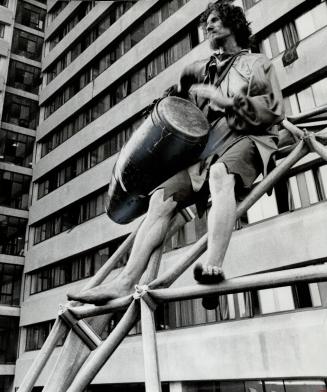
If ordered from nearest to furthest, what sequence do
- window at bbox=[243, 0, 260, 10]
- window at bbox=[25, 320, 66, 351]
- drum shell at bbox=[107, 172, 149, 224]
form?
drum shell at bbox=[107, 172, 149, 224], window at bbox=[243, 0, 260, 10], window at bbox=[25, 320, 66, 351]

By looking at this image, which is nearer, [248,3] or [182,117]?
[182,117]

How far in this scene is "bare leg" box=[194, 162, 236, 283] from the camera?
2783 millimetres

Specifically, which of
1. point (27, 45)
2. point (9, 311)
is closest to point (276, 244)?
point (9, 311)

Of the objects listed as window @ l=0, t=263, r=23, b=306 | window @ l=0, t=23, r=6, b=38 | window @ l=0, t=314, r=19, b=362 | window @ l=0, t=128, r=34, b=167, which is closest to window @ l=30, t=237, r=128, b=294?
window @ l=0, t=263, r=23, b=306

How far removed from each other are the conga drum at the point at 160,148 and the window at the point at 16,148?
28.5 m

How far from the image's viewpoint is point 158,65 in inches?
870

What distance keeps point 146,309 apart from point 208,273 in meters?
0.50

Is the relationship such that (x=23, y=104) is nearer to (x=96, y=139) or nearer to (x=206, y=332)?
(x=96, y=139)

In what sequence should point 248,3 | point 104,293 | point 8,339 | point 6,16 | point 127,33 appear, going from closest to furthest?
point 104,293
point 248,3
point 127,33
point 8,339
point 6,16

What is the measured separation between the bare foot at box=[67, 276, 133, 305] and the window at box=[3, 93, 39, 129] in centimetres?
3040

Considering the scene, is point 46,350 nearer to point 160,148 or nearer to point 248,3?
point 160,148

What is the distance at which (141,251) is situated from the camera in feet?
11.0

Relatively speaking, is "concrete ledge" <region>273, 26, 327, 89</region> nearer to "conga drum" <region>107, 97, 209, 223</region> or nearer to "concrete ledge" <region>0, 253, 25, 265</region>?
"conga drum" <region>107, 97, 209, 223</region>

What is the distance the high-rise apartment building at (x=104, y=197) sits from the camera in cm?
1331
